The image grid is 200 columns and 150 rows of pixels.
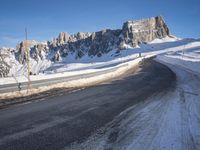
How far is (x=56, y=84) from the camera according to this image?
1797cm

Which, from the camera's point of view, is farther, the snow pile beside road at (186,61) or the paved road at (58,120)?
the snow pile beside road at (186,61)

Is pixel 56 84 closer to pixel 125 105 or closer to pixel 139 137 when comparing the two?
pixel 125 105

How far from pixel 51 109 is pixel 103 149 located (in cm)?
458

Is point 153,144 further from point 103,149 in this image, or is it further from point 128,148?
point 103,149

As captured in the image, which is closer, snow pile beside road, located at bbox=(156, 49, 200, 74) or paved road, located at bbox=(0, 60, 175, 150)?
paved road, located at bbox=(0, 60, 175, 150)

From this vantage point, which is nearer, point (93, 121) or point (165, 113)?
point (93, 121)

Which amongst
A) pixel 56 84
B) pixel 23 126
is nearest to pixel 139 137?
pixel 23 126

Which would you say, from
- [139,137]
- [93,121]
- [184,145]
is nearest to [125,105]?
[93,121]

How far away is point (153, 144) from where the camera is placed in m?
6.10

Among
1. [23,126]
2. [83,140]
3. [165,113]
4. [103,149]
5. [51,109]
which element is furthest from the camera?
[51,109]

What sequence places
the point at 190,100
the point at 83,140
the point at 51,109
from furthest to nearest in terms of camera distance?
the point at 190,100, the point at 51,109, the point at 83,140

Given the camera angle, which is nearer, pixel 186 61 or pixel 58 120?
pixel 58 120

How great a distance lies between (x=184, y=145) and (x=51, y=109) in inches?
216

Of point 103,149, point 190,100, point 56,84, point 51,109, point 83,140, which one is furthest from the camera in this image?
point 56,84
